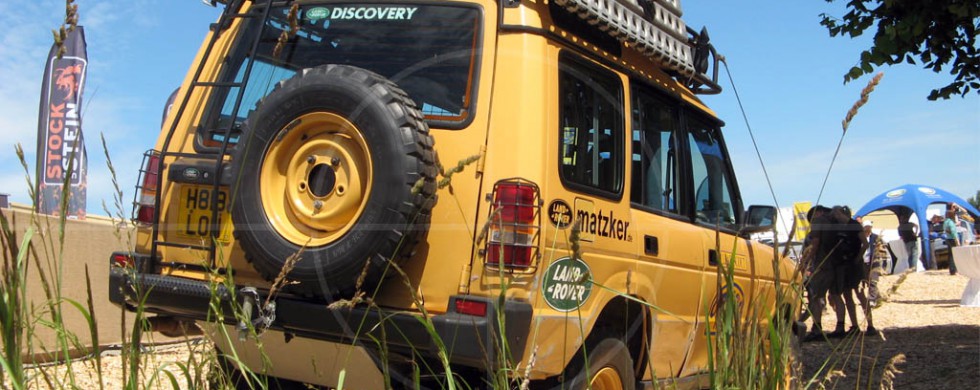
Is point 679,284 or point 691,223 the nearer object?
point 679,284

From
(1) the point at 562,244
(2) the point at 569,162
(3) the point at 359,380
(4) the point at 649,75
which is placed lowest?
A: (3) the point at 359,380

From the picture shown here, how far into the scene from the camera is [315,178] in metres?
3.51

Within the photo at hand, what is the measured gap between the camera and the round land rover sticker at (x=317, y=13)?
163 inches

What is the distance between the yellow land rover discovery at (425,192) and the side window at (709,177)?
47 cm

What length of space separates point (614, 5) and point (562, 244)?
4.06 feet

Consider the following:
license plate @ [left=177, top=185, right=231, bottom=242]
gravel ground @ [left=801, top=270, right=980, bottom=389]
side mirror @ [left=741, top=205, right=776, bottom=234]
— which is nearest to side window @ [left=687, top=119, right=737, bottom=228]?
side mirror @ [left=741, top=205, right=776, bottom=234]

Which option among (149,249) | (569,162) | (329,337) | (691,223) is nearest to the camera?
(329,337)

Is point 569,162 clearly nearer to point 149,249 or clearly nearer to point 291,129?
point 291,129

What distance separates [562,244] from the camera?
3627mm

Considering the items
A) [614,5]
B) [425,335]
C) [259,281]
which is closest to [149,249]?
[259,281]

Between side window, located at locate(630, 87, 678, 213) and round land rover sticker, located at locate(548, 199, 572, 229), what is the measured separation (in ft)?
2.33

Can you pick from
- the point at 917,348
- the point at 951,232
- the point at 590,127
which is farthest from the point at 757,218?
the point at 951,232

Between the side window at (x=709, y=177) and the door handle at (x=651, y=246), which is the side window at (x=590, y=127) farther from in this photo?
the side window at (x=709, y=177)

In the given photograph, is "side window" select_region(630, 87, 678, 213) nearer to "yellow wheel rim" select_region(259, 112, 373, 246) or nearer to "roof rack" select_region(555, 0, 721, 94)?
"roof rack" select_region(555, 0, 721, 94)
